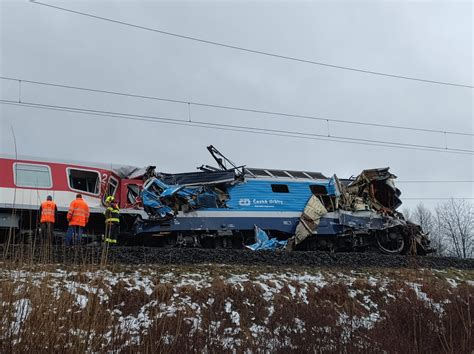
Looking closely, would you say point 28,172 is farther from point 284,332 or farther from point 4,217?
point 284,332

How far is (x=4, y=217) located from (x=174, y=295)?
7.30m

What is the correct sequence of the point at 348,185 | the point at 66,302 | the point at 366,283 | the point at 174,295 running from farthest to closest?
the point at 348,185, the point at 366,283, the point at 174,295, the point at 66,302

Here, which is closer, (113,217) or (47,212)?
(47,212)

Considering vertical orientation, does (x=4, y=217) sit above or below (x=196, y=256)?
above

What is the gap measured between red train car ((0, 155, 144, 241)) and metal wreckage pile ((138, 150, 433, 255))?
3.09 ft

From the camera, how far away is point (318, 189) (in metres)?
15.9

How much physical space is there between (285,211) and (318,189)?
5.60 ft

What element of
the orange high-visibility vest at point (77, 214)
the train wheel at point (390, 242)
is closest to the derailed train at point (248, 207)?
the train wheel at point (390, 242)

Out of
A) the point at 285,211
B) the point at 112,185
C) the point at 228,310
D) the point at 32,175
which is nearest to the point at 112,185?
the point at 112,185

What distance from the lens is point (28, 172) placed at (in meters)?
13.5

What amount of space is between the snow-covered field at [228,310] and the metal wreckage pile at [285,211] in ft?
14.2

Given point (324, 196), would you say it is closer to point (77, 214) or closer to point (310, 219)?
point (310, 219)

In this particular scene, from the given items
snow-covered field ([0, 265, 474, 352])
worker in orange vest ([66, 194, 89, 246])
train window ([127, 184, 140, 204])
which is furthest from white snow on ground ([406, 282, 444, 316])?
train window ([127, 184, 140, 204])

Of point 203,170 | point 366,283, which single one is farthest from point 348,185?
point 366,283
